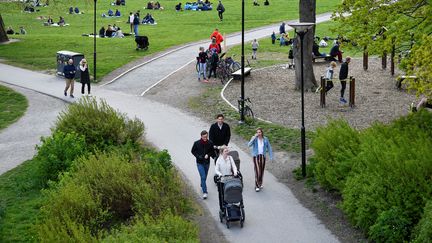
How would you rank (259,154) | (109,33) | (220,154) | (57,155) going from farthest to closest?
(109,33)
(57,155)
(259,154)
(220,154)

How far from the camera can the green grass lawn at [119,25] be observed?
3794 cm

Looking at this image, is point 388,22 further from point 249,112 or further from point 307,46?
point 307,46

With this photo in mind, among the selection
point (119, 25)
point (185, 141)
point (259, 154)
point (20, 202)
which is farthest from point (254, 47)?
point (20, 202)

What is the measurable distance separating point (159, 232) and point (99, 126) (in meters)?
8.48

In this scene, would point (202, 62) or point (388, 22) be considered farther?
point (202, 62)

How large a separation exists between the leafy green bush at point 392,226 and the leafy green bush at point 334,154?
238 cm

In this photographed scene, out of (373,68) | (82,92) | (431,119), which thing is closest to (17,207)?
(431,119)

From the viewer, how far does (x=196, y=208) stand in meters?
16.2

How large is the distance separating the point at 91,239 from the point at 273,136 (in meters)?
10.0

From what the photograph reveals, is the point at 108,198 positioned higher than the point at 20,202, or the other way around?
the point at 108,198

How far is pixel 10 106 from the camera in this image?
91.7 ft

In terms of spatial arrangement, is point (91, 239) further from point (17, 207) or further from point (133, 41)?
point (133, 41)

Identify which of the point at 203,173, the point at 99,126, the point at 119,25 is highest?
the point at 119,25

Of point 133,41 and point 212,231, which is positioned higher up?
point 133,41
